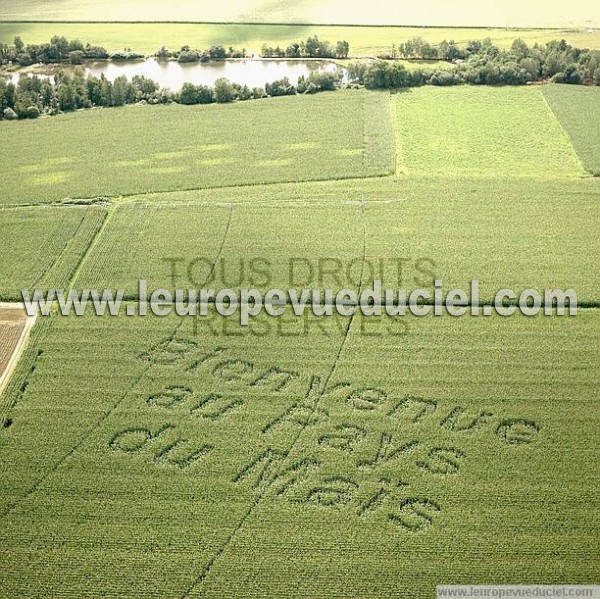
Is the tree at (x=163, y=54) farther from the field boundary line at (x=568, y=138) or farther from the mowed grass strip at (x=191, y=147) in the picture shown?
the field boundary line at (x=568, y=138)

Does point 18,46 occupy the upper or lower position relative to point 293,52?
upper

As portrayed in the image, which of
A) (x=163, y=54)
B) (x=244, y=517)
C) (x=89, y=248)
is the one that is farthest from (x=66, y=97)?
(x=244, y=517)

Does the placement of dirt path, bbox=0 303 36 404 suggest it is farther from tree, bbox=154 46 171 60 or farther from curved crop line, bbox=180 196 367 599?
tree, bbox=154 46 171 60

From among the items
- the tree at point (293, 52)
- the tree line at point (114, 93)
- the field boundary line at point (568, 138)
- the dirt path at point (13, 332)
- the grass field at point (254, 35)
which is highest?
the grass field at point (254, 35)

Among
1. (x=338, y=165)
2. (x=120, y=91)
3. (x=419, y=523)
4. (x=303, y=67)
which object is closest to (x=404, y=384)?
(x=419, y=523)

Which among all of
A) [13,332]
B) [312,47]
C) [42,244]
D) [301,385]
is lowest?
[301,385]

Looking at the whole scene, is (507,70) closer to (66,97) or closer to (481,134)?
(481,134)

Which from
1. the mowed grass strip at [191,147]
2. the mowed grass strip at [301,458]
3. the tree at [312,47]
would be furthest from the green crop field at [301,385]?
the tree at [312,47]

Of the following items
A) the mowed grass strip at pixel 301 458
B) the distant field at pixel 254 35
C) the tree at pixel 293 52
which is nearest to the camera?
the mowed grass strip at pixel 301 458
